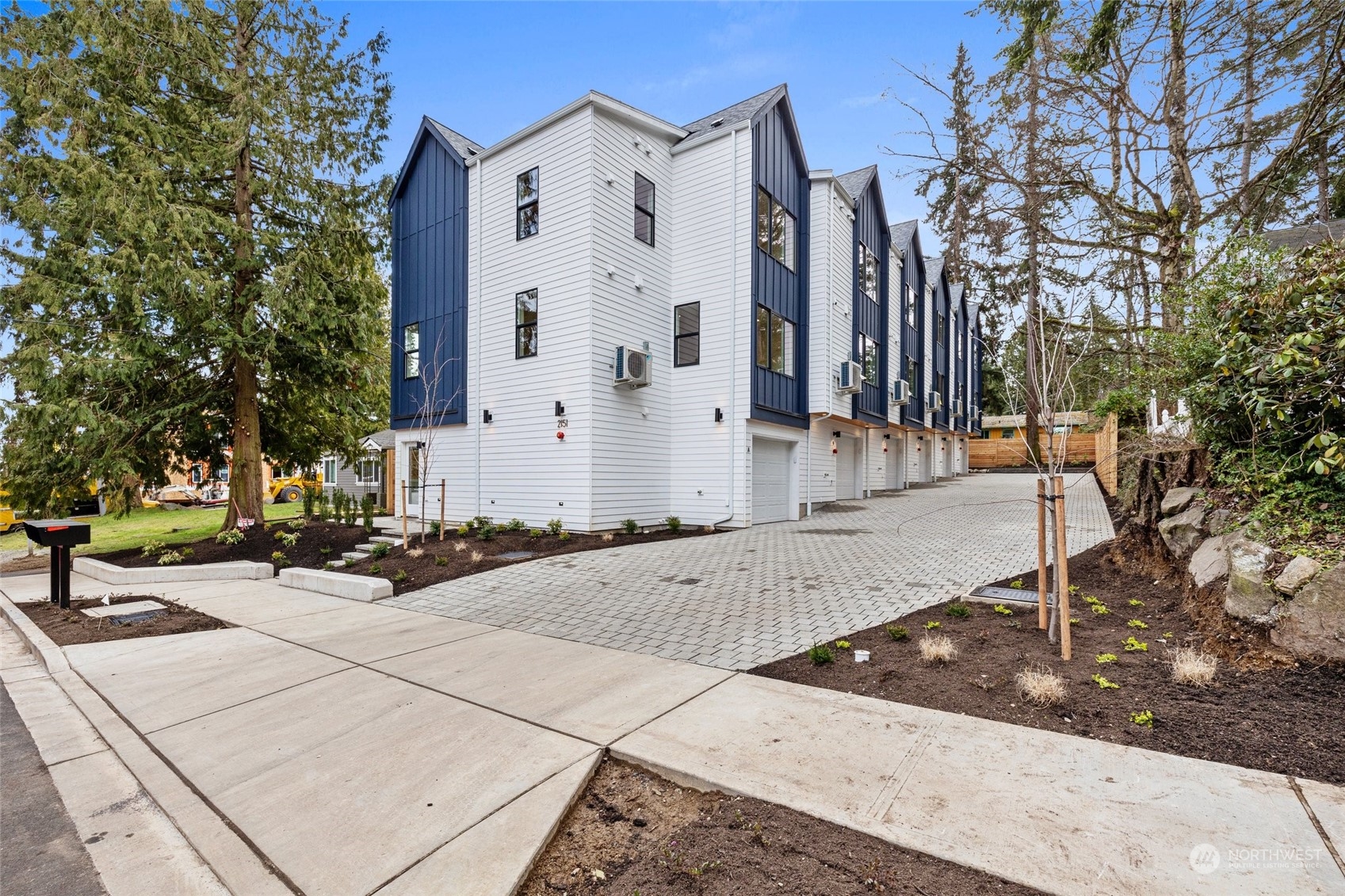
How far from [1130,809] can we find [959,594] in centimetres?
391

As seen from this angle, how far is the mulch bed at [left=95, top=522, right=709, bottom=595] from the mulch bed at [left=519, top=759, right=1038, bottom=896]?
6.02 meters

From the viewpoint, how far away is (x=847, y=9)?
367 inches

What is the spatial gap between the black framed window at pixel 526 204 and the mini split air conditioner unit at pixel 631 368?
3.54m

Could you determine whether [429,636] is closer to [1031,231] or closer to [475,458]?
[475,458]

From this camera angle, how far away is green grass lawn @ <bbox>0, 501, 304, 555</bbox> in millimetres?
13609

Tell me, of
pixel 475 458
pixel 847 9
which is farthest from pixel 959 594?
pixel 475 458

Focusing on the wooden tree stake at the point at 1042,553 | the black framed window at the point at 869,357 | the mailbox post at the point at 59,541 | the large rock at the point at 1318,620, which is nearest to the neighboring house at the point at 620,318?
the black framed window at the point at 869,357

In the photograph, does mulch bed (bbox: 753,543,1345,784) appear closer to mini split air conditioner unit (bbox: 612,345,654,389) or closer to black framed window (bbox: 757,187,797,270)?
mini split air conditioner unit (bbox: 612,345,654,389)

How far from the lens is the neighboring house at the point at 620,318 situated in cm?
1166

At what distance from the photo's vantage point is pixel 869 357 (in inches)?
730

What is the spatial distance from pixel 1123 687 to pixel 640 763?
3.05 meters

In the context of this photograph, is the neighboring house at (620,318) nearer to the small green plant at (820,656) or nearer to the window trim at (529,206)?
the window trim at (529,206)

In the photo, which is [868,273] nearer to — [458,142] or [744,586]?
[458,142]

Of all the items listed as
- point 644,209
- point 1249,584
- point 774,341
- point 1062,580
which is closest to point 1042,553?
point 1062,580
